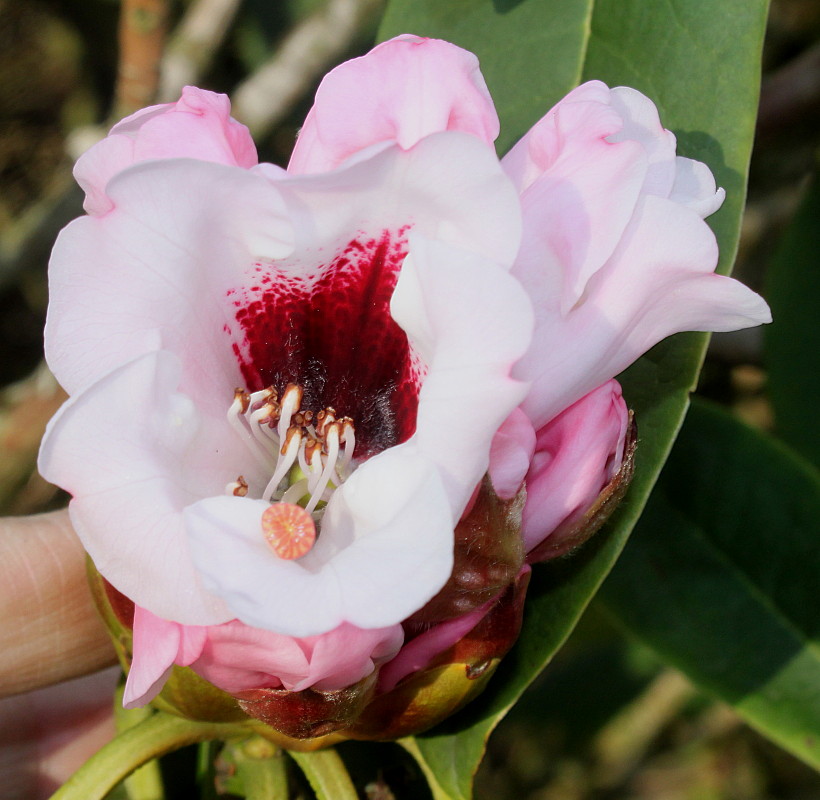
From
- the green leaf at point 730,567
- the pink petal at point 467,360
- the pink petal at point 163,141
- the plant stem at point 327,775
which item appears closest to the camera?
the pink petal at point 467,360

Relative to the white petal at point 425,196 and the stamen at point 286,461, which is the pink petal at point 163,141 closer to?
the white petal at point 425,196

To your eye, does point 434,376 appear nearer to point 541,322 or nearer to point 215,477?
point 541,322

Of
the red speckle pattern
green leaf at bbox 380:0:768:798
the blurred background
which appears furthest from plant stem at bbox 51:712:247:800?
the blurred background

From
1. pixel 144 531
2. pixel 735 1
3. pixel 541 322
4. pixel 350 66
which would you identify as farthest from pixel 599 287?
pixel 735 1

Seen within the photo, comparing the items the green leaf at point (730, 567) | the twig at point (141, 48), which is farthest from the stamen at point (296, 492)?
the twig at point (141, 48)

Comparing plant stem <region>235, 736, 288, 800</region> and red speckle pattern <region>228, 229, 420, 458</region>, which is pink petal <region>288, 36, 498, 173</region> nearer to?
red speckle pattern <region>228, 229, 420, 458</region>

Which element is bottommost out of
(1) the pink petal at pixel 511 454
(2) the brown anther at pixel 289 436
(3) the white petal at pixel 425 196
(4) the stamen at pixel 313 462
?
(4) the stamen at pixel 313 462
